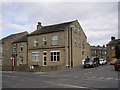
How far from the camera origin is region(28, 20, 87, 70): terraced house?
43812mm

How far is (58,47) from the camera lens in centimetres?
4438

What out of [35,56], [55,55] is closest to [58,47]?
[55,55]

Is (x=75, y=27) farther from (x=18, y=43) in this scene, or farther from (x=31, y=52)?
(x=18, y=43)

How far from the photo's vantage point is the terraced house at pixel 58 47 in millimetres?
43812

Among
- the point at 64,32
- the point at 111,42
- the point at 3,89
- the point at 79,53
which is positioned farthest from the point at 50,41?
Answer: the point at 111,42

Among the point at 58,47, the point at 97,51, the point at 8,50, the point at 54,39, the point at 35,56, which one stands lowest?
the point at 35,56

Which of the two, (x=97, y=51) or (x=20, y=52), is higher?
(x=97, y=51)

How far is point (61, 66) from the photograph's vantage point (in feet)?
135

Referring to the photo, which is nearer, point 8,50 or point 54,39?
point 54,39

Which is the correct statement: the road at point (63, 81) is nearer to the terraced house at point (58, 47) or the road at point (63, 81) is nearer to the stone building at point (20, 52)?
the terraced house at point (58, 47)

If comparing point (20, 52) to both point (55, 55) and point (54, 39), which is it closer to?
point (54, 39)

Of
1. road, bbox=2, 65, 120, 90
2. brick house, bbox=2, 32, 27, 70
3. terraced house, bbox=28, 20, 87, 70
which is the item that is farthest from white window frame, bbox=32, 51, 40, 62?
road, bbox=2, 65, 120, 90

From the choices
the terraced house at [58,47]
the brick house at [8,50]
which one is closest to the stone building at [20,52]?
the brick house at [8,50]

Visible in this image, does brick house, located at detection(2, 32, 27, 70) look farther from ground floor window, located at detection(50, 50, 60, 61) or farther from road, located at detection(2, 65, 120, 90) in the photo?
road, located at detection(2, 65, 120, 90)
